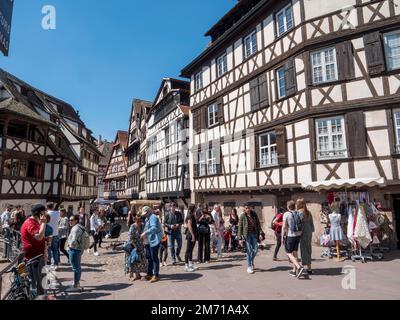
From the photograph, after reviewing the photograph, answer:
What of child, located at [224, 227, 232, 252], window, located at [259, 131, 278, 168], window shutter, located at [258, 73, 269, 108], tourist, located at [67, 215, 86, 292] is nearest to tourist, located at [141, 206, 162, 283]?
tourist, located at [67, 215, 86, 292]

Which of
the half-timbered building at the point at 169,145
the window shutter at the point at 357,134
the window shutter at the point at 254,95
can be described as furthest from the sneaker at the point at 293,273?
the half-timbered building at the point at 169,145

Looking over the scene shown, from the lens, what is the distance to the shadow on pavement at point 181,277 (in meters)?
7.28

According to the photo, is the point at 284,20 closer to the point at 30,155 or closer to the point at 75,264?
the point at 75,264

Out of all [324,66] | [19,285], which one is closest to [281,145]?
[324,66]

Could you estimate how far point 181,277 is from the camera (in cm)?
751

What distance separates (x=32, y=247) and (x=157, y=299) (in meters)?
2.53

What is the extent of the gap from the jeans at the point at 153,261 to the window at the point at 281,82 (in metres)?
10.1

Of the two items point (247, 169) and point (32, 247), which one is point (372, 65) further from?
point (32, 247)

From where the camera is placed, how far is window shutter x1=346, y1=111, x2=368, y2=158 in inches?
449

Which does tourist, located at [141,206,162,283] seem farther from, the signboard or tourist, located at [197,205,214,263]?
the signboard

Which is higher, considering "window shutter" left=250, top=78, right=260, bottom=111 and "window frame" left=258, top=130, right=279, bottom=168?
"window shutter" left=250, top=78, right=260, bottom=111

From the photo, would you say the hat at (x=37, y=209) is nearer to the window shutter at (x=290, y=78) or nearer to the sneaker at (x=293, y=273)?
the sneaker at (x=293, y=273)

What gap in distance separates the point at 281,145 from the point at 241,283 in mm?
8464

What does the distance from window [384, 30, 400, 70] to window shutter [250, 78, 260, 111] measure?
19.6ft
